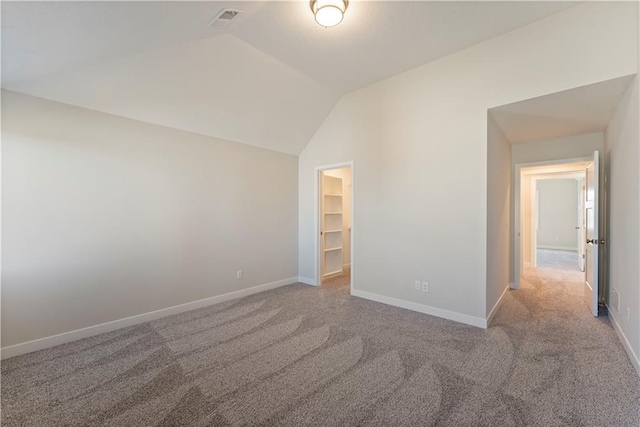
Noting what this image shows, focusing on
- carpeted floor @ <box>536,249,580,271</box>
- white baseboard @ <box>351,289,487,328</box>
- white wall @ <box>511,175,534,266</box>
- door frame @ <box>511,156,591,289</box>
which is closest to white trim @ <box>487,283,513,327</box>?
white baseboard @ <box>351,289,487,328</box>

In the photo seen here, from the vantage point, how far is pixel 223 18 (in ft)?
7.21

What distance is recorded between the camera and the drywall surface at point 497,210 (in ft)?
9.95

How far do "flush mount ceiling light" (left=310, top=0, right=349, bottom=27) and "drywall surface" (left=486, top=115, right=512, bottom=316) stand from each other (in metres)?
1.96

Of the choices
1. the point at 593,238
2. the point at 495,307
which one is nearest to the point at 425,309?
the point at 495,307

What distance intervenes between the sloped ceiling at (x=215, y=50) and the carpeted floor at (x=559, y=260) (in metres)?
6.06

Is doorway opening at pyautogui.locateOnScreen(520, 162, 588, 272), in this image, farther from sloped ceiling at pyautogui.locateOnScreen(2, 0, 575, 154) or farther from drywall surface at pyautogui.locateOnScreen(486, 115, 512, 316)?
sloped ceiling at pyautogui.locateOnScreen(2, 0, 575, 154)

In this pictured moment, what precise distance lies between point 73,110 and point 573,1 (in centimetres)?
475

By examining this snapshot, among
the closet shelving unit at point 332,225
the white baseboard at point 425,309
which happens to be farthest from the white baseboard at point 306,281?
the white baseboard at point 425,309

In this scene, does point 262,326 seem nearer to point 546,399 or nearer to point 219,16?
point 546,399

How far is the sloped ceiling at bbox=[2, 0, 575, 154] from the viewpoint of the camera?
1.80 metres

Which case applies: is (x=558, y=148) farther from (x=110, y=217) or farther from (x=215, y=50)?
(x=110, y=217)

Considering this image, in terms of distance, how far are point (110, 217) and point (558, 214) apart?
11989 millimetres

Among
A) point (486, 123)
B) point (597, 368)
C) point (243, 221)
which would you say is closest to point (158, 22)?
point (243, 221)

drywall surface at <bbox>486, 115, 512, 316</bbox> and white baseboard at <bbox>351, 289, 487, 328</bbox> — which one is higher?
drywall surface at <bbox>486, 115, 512, 316</bbox>
